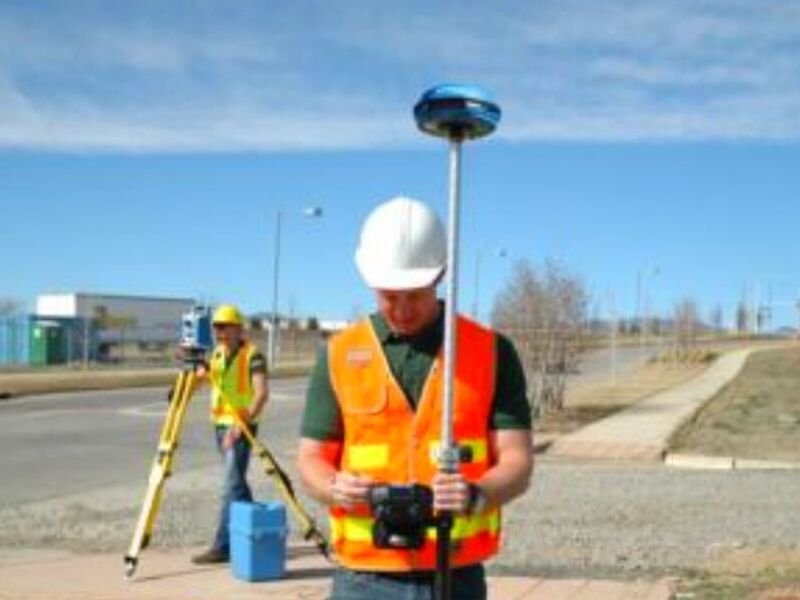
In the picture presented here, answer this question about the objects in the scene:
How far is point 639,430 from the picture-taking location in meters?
23.9

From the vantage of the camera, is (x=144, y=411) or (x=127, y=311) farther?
(x=127, y=311)

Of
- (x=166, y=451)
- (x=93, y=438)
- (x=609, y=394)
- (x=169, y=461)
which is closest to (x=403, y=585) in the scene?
(x=166, y=451)

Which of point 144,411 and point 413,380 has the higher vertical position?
point 413,380

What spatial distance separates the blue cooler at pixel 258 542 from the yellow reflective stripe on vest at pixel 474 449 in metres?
6.06

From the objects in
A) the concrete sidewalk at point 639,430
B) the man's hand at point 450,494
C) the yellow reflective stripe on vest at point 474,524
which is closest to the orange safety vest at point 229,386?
the yellow reflective stripe on vest at point 474,524

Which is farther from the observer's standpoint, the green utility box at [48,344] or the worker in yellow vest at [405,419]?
the green utility box at [48,344]

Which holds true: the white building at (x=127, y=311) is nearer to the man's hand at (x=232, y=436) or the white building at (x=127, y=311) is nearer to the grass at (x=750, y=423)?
the grass at (x=750, y=423)

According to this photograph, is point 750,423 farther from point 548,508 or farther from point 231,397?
point 231,397

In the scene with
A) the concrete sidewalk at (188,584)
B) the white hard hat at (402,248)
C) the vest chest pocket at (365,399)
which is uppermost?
the white hard hat at (402,248)

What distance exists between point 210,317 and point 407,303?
7065 mm

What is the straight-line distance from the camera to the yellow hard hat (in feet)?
37.3

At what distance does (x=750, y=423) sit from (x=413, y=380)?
2357cm

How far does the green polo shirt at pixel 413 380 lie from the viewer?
164 inches

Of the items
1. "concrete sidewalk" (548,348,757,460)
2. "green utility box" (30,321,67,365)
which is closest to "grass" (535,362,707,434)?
"concrete sidewalk" (548,348,757,460)
